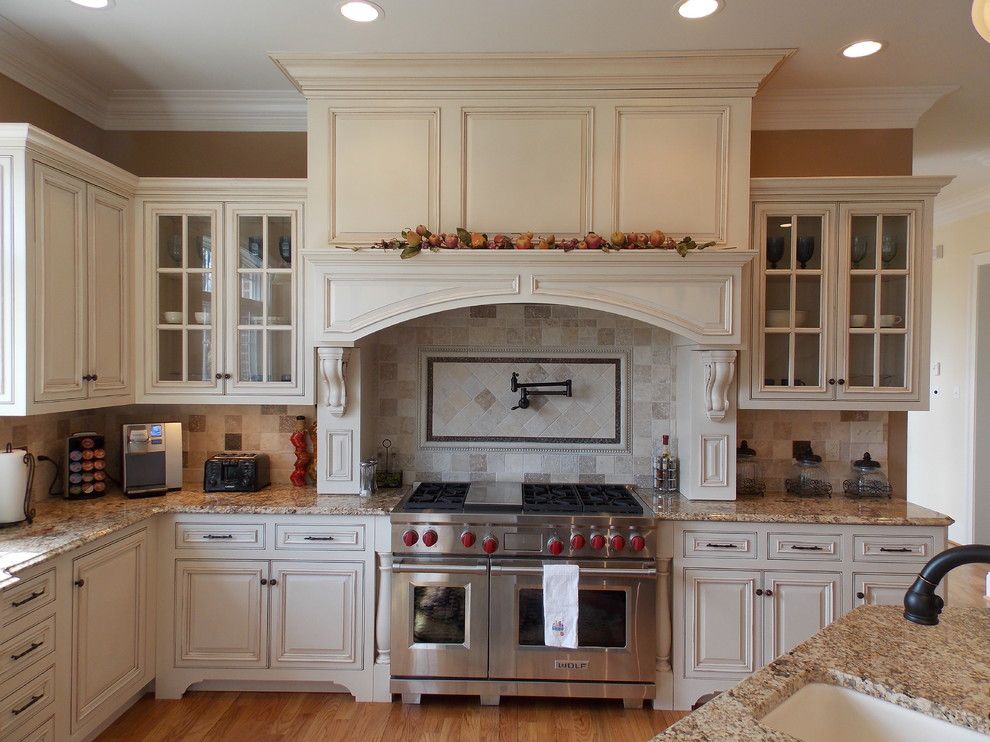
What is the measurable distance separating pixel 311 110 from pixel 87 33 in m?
0.95

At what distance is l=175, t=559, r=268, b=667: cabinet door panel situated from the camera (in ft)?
9.10

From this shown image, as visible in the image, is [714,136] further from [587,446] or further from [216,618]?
[216,618]

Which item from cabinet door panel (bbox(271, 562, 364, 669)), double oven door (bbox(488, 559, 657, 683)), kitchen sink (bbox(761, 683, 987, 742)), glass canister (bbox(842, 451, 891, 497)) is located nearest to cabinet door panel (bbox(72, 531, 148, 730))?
cabinet door panel (bbox(271, 562, 364, 669))

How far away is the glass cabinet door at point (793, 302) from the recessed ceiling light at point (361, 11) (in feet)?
6.26

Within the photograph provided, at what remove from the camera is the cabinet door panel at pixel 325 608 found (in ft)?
9.05

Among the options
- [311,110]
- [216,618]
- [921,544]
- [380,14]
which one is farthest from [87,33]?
[921,544]

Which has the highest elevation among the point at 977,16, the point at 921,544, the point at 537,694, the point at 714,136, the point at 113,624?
the point at 714,136

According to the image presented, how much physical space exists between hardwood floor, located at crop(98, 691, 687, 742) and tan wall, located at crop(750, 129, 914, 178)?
8.95 feet

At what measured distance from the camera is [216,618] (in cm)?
278

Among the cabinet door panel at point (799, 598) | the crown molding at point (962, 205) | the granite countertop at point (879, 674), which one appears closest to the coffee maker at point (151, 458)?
the granite countertop at point (879, 674)

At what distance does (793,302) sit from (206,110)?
318 centimetres

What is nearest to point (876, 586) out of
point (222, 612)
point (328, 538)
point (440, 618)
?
point (440, 618)

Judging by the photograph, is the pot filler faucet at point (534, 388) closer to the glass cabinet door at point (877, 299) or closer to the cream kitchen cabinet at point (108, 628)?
the glass cabinet door at point (877, 299)

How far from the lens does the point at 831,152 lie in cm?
318
